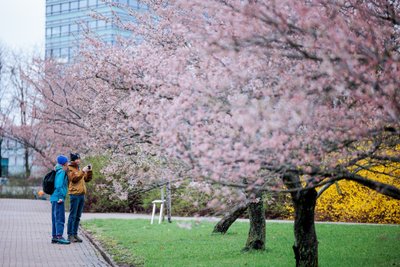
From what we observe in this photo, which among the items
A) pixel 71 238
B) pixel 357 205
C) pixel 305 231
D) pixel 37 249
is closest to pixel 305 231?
pixel 305 231

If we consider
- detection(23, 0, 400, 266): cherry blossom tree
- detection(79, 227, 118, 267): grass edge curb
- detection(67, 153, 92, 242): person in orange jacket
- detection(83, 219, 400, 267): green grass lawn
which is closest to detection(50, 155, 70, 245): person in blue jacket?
detection(67, 153, 92, 242): person in orange jacket

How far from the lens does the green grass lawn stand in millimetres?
11641

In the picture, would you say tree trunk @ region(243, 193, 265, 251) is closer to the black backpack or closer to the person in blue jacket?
the person in blue jacket

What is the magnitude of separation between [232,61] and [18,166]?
76.4 meters

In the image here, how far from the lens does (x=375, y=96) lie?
6.08 metres

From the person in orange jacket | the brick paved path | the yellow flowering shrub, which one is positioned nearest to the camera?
the brick paved path

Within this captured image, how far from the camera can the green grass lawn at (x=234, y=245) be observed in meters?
11.6

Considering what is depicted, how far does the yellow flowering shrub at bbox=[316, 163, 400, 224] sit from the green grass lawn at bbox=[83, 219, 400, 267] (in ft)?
6.50

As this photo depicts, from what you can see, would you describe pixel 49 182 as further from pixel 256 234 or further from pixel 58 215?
pixel 256 234

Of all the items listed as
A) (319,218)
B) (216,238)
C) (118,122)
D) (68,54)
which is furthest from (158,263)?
(68,54)

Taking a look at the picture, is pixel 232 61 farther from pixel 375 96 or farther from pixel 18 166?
pixel 18 166

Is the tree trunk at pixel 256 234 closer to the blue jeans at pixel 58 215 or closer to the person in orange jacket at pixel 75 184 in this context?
the person in orange jacket at pixel 75 184

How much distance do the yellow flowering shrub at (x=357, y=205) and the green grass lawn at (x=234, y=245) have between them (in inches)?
77.9

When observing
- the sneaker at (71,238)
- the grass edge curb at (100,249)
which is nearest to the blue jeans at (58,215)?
the sneaker at (71,238)
